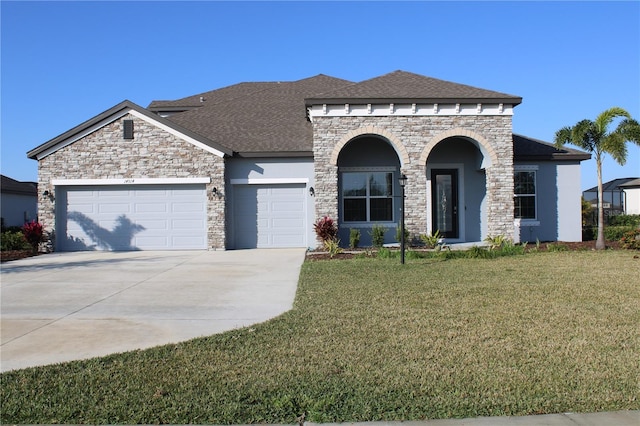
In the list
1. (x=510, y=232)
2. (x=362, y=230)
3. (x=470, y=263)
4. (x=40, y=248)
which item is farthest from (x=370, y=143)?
(x=40, y=248)

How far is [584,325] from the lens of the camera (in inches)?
248

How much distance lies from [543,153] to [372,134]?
258 inches

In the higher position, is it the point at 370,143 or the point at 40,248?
the point at 370,143

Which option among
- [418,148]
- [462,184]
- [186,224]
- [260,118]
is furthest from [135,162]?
[462,184]

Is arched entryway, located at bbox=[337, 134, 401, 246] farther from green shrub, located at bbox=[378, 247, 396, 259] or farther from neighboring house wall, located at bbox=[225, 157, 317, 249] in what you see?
green shrub, located at bbox=[378, 247, 396, 259]

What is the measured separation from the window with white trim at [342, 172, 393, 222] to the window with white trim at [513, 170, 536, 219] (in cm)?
464

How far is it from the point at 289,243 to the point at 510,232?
7.47 metres

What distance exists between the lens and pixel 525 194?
17906mm

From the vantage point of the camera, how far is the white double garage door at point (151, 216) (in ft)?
55.8

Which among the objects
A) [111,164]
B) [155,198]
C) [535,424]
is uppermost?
[111,164]

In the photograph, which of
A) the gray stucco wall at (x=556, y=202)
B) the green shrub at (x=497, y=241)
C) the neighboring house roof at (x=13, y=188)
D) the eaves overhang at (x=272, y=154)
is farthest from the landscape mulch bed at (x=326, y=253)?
the neighboring house roof at (x=13, y=188)

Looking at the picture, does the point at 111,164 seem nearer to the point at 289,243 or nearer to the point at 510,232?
the point at 289,243

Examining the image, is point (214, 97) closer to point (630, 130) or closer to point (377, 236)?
point (377, 236)

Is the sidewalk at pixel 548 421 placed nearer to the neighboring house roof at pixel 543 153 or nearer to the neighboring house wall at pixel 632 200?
the neighboring house roof at pixel 543 153
